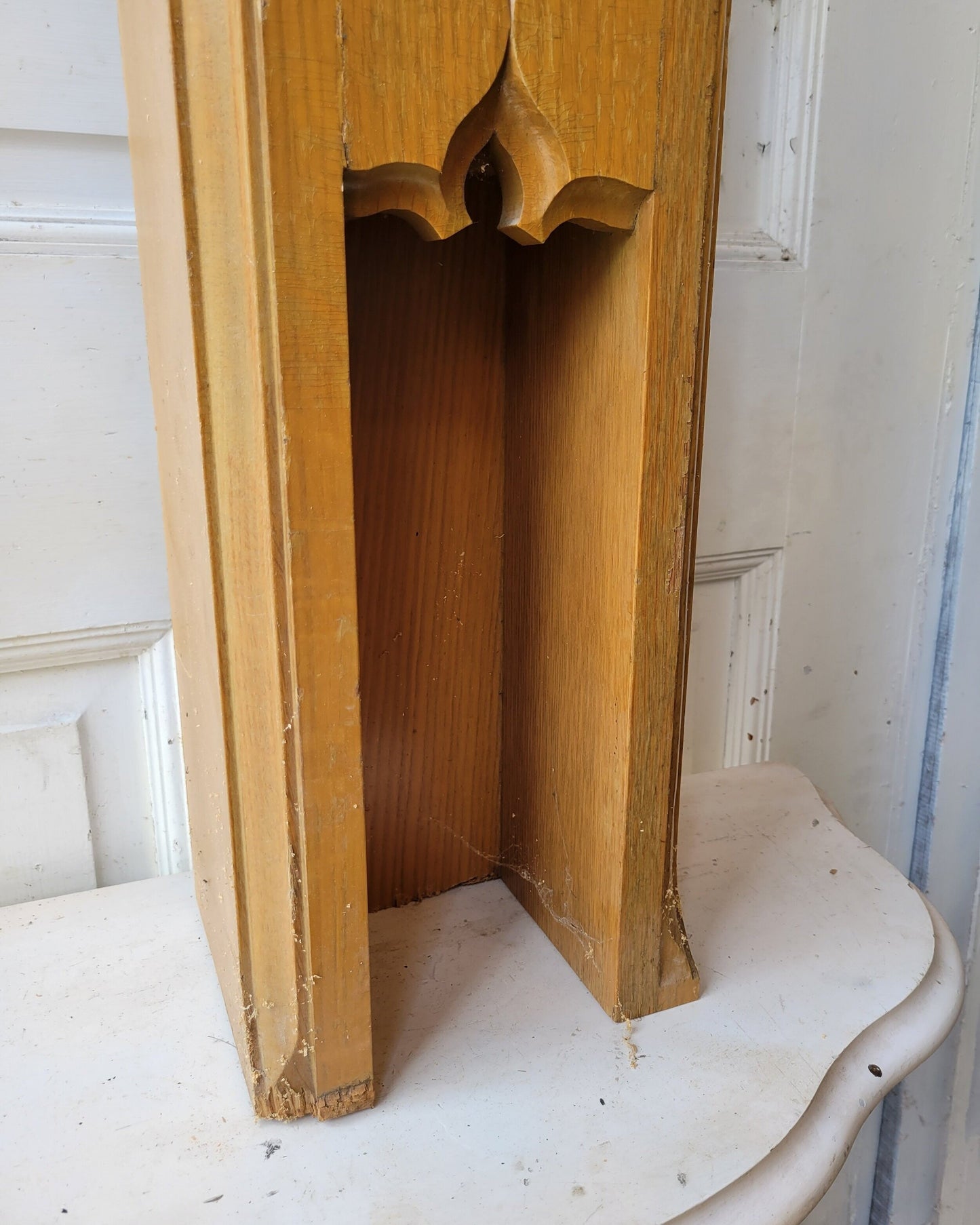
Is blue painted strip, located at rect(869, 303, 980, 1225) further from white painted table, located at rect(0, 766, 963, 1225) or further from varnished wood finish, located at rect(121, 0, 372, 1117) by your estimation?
varnished wood finish, located at rect(121, 0, 372, 1117)

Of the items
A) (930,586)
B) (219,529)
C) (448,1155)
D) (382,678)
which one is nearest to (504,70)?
(219,529)

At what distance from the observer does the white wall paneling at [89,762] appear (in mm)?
562

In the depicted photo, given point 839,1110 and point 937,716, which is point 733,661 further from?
point 839,1110

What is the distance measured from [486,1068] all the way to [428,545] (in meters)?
0.25

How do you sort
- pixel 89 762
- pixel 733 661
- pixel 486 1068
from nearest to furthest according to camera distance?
pixel 486 1068 < pixel 89 762 < pixel 733 661

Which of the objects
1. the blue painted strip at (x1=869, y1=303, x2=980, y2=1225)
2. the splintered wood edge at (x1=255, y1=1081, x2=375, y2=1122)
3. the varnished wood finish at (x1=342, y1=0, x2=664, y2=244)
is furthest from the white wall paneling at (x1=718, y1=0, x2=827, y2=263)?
the splintered wood edge at (x1=255, y1=1081, x2=375, y2=1122)

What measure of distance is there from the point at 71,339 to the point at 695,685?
508 millimetres

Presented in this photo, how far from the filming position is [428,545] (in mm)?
492

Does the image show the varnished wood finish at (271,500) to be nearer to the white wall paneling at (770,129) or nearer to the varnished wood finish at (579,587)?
the varnished wood finish at (579,587)

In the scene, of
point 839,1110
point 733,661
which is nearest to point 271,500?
point 839,1110

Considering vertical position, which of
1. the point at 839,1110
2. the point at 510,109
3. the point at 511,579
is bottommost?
the point at 839,1110

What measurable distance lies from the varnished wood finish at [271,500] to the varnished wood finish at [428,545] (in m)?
0.10

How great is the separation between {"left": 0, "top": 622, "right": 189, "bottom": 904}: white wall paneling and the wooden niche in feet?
0.32

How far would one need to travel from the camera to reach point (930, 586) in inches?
31.7
